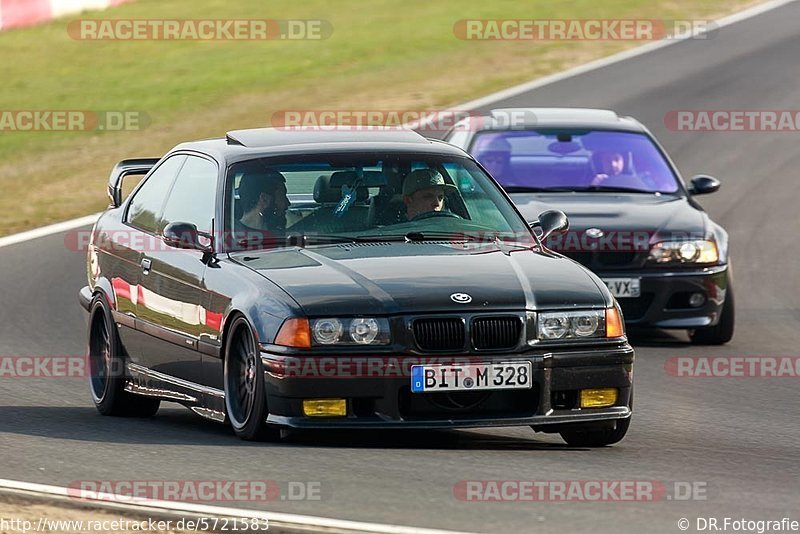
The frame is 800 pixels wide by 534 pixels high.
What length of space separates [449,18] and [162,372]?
27193mm

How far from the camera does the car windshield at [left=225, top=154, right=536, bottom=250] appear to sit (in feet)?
28.9

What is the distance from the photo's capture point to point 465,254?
852cm

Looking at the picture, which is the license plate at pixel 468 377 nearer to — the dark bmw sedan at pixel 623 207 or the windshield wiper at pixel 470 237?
the windshield wiper at pixel 470 237

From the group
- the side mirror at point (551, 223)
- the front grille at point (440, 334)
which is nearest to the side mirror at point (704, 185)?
the side mirror at point (551, 223)

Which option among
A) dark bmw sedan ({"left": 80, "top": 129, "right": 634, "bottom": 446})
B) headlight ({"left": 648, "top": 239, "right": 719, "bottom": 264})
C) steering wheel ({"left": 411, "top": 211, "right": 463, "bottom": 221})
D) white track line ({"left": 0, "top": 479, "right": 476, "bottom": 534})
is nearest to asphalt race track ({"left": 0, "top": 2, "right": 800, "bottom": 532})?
white track line ({"left": 0, "top": 479, "right": 476, "bottom": 534})

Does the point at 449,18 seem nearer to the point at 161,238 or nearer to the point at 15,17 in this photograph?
the point at 15,17

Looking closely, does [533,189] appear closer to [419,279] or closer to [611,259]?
[611,259]

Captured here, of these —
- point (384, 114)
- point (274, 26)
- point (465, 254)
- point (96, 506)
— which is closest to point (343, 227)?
point (465, 254)

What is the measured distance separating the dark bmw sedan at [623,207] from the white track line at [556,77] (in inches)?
225

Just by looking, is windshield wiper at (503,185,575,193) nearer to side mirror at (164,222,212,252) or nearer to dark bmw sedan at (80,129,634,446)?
dark bmw sedan at (80,129,634,446)

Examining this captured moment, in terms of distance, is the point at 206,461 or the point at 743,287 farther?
the point at 743,287

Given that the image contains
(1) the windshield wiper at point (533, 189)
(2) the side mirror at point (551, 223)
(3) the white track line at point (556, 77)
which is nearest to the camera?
(2) the side mirror at point (551, 223)

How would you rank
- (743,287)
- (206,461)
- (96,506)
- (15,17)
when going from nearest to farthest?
1. (96,506)
2. (206,461)
3. (743,287)
4. (15,17)

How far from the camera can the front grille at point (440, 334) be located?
7.77 meters
